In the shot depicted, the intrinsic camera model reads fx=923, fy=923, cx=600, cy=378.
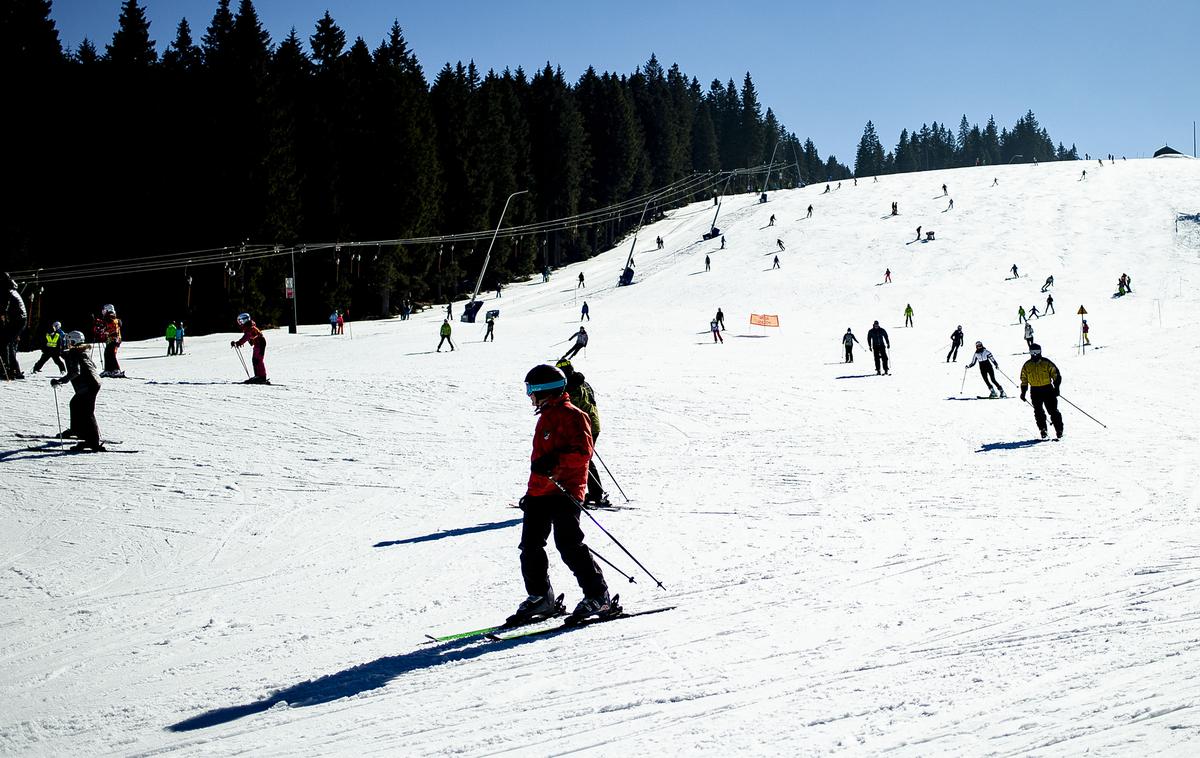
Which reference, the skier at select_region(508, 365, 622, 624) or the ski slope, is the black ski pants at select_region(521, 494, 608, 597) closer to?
the skier at select_region(508, 365, 622, 624)

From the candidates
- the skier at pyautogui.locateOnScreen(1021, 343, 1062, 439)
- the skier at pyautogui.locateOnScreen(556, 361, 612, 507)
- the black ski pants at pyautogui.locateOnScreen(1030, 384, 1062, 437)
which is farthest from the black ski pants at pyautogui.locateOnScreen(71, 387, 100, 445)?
the black ski pants at pyautogui.locateOnScreen(1030, 384, 1062, 437)

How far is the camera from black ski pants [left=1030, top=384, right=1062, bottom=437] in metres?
15.6

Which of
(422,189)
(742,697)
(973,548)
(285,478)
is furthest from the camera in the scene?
(422,189)

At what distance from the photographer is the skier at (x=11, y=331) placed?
18.1m

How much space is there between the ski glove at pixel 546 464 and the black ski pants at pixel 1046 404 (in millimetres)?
12005

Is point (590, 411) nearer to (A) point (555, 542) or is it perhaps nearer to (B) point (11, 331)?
(A) point (555, 542)

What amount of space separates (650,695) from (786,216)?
253ft

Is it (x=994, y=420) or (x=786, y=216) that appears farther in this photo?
(x=786, y=216)

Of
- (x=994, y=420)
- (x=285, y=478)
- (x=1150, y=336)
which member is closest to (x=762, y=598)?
(x=285, y=478)


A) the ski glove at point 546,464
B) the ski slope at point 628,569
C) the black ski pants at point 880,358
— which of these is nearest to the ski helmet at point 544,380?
the ski glove at point 546,464

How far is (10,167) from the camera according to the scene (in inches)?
1737

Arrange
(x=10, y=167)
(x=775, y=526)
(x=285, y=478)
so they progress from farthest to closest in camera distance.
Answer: (x=10, y=167) < (x=285, y=478) < (x=775, y=526)

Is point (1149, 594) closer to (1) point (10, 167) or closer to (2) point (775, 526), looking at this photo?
(2) point (775, 526)

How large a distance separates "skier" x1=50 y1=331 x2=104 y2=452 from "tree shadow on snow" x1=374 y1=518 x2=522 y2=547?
19.9ft
